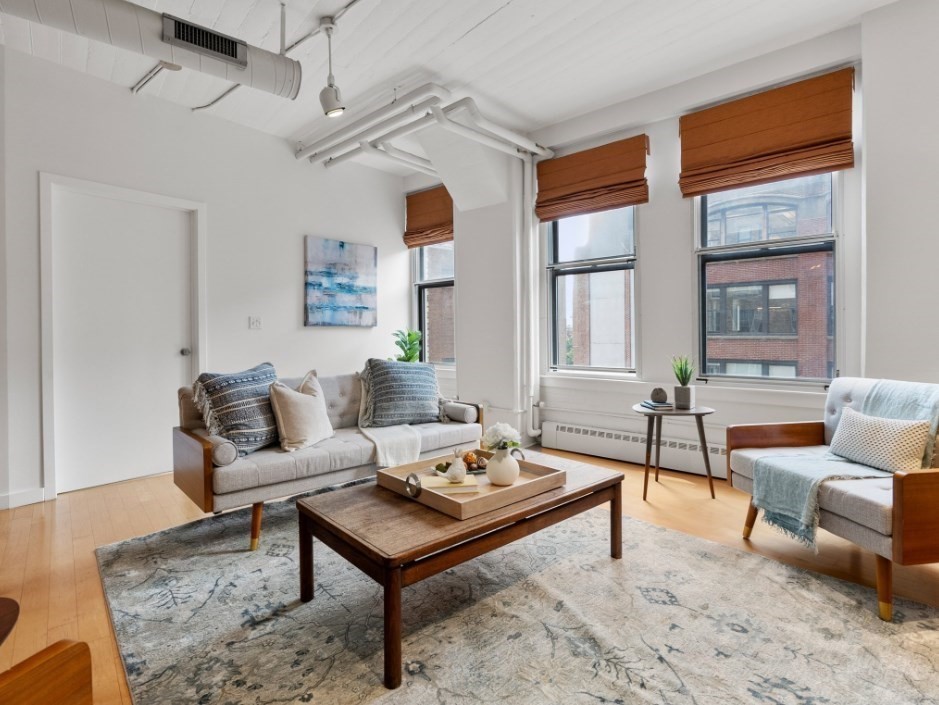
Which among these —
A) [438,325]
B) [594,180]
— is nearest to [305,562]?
[594,180]

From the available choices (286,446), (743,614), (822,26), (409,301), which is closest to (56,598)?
(286,446)

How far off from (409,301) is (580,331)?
2057mm

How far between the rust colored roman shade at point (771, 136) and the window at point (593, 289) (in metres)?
0.66

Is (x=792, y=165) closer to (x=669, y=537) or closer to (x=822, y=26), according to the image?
(x=822, y=26)

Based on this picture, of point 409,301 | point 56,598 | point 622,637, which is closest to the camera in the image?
point 622,637

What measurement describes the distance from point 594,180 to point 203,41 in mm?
2853

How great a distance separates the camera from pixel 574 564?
232 centimetres

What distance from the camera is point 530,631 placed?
1809 millimetres

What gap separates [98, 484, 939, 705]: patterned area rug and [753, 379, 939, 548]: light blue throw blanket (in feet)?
0.78

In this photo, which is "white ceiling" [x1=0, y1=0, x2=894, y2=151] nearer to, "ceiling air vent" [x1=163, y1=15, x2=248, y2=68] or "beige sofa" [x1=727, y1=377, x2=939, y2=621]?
"ceiling air vent" [x1=163, y1=15, x2=248, y2=68]

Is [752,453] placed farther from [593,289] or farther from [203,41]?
[203,41]

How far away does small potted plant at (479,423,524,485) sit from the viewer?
211 cm

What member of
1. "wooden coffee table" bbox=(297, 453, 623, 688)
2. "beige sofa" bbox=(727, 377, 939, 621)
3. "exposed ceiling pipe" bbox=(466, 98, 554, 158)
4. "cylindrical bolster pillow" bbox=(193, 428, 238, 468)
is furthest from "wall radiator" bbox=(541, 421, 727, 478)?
"cylindrical bolster pillow" bbox=(193, 428, 238, 468)

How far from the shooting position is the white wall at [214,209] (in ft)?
10.6
